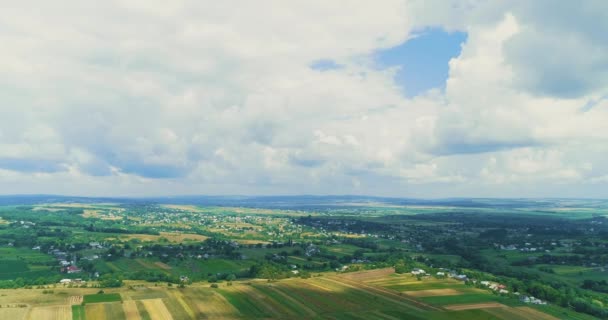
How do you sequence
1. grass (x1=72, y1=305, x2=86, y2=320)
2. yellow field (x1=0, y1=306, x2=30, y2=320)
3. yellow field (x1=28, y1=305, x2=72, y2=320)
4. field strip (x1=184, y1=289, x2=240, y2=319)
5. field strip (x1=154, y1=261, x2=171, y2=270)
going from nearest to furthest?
yellow field (x1=0, y1=306, x2=30, y2=320) < yellow field (x1=28, y1=305, x2=72, y2=320) < grass (x1=72, y1=305, x2=86, y2=320) < field strip (x1=184, y1=289, x2=240, y2=319) < field strip (x1=154, y1=261, x2=171, y2=270)

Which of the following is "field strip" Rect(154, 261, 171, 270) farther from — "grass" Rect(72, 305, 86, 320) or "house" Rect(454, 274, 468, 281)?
"house" Rect(454, 274, 468, 281)

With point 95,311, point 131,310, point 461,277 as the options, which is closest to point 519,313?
point 461,277

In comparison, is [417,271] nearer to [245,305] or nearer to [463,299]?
[463,299]

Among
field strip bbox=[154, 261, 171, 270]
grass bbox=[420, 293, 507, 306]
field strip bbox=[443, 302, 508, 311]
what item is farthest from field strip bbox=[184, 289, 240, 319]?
field strip bbox=[443, 302, 508, 311]

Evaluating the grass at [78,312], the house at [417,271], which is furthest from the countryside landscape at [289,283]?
the house at [417,271]

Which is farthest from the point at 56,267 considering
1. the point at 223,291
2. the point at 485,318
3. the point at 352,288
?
the point at 485,318

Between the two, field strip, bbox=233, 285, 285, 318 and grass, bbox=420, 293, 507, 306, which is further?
grass, bbox=420, 293, 507, 306
